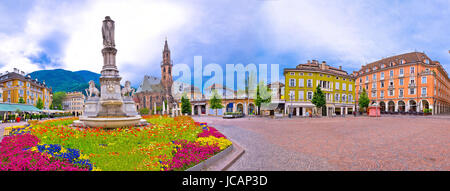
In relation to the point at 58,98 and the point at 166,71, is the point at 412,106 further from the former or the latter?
the point at 58,98

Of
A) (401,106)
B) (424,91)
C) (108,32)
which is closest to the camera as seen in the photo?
(108,32)

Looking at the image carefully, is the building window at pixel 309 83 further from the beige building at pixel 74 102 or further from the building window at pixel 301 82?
the beige building at pixel 74 102

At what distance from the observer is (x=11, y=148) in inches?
239

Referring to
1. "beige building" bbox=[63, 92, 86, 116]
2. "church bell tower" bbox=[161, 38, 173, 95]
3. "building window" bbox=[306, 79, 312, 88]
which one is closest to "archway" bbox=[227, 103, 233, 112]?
"building window" bbox=[306, 79, 312, 88]

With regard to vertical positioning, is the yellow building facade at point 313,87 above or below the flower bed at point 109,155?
above

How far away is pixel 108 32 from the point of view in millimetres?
15656

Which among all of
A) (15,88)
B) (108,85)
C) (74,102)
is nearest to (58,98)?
(74,102)

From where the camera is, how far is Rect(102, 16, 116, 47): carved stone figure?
1556 cm

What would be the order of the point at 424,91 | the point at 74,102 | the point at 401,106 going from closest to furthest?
the point at 424,91 → the point at 401,106 → the point at 74,102

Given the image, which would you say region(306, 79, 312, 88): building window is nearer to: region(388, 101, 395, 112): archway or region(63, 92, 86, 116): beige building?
region(388, 101, 395, 112): archway

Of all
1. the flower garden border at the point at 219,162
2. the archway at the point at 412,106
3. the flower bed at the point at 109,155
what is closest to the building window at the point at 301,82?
the archway at the point at 412,106

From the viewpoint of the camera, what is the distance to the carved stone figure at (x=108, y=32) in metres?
15.6
